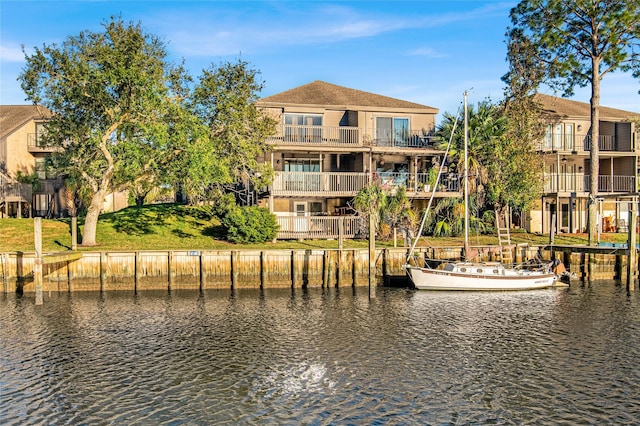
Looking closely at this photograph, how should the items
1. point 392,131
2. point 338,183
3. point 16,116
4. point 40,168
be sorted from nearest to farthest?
point 338,183 < point 392,131 < point 40,168 < point 16,116

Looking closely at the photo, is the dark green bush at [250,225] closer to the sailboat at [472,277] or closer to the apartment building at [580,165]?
the sailboat at [472,277]

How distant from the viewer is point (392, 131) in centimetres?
4125

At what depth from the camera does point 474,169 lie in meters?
39.9

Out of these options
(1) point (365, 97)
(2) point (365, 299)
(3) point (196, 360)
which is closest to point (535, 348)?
(2) point (365, 299)

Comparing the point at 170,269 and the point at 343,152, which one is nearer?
the point at 170,269

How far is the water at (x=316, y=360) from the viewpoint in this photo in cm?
1420

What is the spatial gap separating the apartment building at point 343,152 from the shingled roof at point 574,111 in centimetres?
1191

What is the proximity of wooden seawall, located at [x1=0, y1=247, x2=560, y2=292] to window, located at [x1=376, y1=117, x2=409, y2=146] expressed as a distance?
12683 millimetres

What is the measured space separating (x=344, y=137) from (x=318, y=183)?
449 cm

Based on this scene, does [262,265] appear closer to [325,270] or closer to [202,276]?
[202,276]

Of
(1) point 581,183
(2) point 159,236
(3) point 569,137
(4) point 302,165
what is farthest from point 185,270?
(3) point 569,137

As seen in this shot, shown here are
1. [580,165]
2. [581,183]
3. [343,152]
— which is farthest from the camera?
[580,165]

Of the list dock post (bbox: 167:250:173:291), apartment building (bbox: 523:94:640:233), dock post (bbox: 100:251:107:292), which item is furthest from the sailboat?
dock post (bbox: 100:251:107:292)

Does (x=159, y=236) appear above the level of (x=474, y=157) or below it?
below
